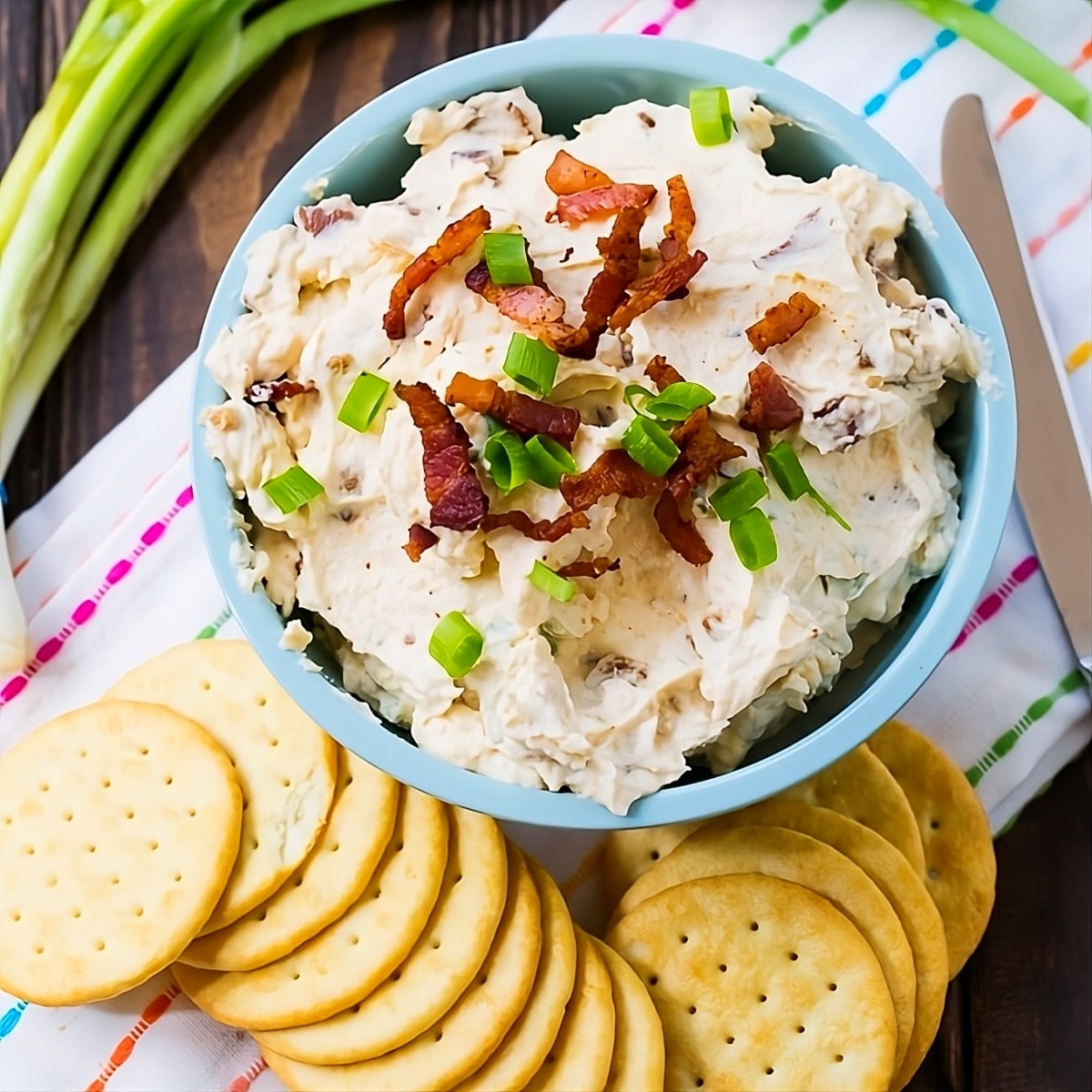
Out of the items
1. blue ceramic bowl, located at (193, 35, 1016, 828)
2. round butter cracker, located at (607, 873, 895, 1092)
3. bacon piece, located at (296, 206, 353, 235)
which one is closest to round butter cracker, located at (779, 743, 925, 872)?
round butter cracker, located at (607, 873, 895, 1092)

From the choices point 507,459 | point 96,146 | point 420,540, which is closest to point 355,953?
point 420,540

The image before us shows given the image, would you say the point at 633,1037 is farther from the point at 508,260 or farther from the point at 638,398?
the point at 508,260

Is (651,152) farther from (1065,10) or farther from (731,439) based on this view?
(1065,10)

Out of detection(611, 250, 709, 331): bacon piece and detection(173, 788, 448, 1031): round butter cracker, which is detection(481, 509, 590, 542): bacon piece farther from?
detection(173, 788, 448, 1031): round butter cracker

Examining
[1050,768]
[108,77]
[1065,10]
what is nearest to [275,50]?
[108,77]

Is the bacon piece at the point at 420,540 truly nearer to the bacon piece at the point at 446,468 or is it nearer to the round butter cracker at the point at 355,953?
the bacon piece at the point at 446,468
